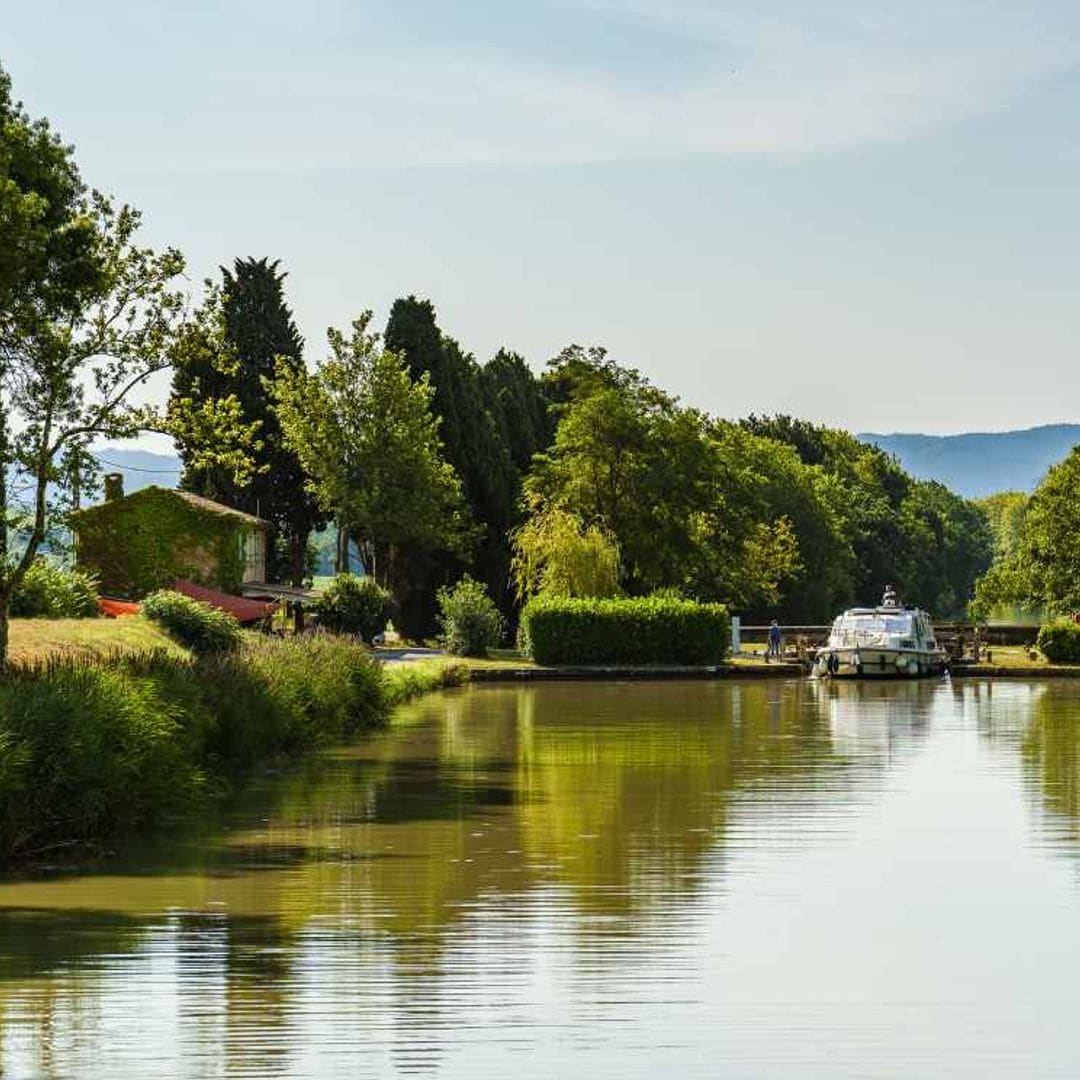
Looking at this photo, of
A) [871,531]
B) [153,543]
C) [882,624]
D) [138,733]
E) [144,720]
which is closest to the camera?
[138,733]

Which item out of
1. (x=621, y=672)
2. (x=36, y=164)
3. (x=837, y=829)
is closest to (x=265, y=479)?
(x=621, y=672)

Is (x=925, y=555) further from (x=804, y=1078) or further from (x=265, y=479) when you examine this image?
(x=804, y=1078)

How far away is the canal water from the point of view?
1108 cm

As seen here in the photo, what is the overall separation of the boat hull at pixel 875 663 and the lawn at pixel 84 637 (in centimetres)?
2594

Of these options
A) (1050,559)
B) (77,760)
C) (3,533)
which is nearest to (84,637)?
(3,533)

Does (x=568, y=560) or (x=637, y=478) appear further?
(x=637, y=478)

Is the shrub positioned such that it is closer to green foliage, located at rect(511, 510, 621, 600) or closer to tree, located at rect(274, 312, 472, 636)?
green foliage, located at rect(511, 510, 621, 600)

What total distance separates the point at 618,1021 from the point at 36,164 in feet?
76.4

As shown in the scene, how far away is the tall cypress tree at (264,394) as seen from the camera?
83562mm

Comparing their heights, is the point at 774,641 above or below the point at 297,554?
below

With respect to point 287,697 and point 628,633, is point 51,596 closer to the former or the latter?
point 287,697

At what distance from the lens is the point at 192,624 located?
38.2 meters

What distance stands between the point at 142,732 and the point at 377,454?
57.3 meters

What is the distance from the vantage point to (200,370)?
83.5 meters
